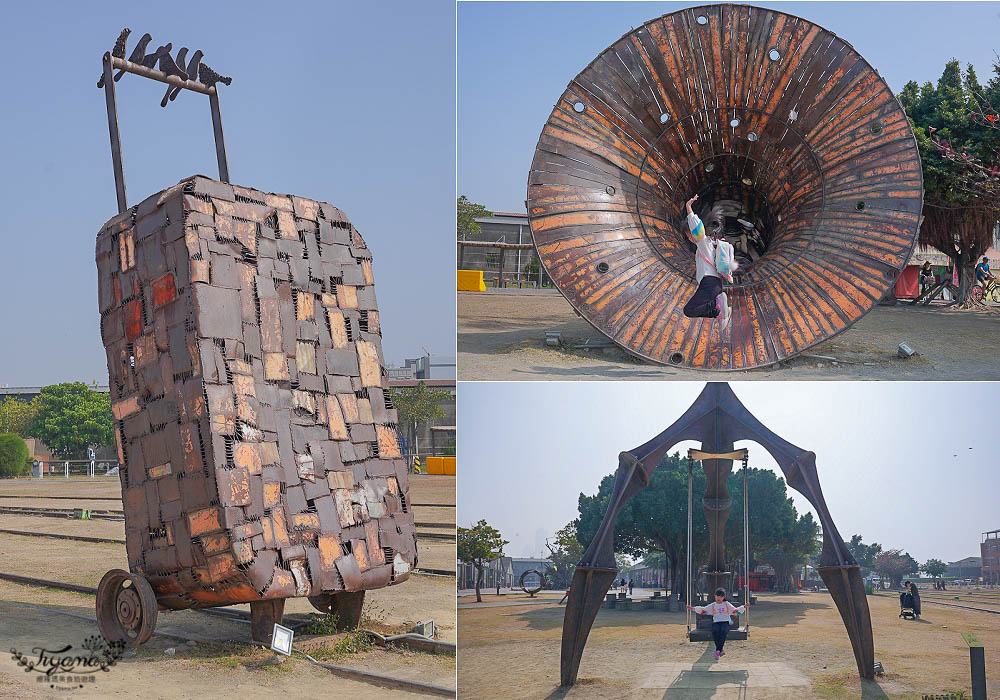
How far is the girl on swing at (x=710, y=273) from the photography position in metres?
8.11

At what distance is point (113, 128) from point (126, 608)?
4230 mm

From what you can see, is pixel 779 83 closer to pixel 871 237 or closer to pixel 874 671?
pixel 871 237

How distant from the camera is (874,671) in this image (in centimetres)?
758

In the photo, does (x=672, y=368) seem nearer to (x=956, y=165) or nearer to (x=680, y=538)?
(x=680, y=538)

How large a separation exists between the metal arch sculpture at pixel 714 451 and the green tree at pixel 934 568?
210 cm

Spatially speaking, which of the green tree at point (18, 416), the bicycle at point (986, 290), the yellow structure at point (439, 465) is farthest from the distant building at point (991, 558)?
the green tree at point (18, 416)

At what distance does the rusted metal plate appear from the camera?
6.88 metres

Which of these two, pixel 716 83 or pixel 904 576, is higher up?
pixel 716 83

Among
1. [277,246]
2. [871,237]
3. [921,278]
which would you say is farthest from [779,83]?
[921,278]

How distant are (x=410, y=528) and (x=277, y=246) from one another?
2754 mm

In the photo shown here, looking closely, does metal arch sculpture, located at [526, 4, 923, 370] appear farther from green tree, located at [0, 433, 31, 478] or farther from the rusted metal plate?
green tree, located at [0, 433, 31, 478]

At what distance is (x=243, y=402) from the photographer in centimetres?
704

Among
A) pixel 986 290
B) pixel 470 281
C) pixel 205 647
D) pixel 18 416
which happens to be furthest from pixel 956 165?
pixel 18 416

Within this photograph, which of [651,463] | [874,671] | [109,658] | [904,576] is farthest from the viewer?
[904,576]
